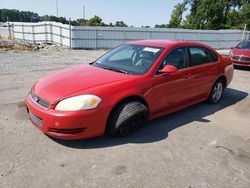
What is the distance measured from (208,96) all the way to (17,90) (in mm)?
4752

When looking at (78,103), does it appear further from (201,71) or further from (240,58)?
(240,58)

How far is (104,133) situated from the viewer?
3.59 metres

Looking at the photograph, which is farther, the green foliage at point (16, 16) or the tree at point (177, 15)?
the green foliage at point (16, 16)

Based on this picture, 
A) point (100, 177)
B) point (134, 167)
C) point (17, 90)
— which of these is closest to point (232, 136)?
point (134, 167)

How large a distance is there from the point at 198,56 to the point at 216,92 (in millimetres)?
1228

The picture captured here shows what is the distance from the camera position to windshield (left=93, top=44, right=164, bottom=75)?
4.05 metres

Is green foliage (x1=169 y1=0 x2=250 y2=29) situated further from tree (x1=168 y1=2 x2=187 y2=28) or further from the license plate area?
the license plate area

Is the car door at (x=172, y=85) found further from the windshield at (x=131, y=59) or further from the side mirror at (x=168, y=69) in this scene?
the windshield at (x=131, y=59)

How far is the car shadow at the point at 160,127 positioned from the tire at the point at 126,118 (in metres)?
0.14

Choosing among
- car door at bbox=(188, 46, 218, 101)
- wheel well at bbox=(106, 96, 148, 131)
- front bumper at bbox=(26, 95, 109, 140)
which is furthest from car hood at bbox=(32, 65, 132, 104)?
car door at bbox=(188, 46, 218, 101)

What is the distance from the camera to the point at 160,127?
4.28 meters

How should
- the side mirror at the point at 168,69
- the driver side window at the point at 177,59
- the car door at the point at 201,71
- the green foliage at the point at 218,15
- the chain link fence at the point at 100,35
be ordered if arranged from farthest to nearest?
the green foliage at the point at 218,15 → the chain link fence at the point at 100,35 → the car door at the point at 201,71 → the driver side window at the point at 177,59 → the side mirror at the point at 168,69

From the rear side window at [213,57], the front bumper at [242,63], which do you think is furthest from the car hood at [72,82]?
the front bumper at [242,63]

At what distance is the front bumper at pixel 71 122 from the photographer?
3160 millimetres
